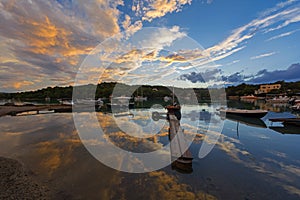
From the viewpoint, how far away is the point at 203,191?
5500mm

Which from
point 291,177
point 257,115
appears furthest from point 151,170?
point 257,115

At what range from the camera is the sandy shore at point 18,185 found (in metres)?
5.03

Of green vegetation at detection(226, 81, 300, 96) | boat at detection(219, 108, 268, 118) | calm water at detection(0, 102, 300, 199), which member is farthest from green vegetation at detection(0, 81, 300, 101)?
calm water at detection(0, 102, 300, 199)

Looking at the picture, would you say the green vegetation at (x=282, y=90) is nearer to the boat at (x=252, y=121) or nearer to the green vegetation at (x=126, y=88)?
the green vegetation at (x=126, y=88)

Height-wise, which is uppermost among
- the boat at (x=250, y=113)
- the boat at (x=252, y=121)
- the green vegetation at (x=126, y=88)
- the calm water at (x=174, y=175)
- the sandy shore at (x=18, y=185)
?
the green vegetation at (x=126, y=88)

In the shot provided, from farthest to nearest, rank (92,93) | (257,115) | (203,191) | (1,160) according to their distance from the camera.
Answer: (92,93), (257,115), (1,160), (203,191)

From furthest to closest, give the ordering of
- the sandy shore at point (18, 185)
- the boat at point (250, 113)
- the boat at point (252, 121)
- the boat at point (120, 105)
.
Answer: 1. the boat at point (120, 105)
2. the boat at point (250, 113)
3. the boat at point (252, 121)
4. the sandy shore at point (18, 185)

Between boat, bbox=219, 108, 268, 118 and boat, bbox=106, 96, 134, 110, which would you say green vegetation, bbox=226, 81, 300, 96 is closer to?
boat, bbox=219, 108, 268, 118

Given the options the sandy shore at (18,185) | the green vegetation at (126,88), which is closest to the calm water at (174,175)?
the sandy shore at (18,185)

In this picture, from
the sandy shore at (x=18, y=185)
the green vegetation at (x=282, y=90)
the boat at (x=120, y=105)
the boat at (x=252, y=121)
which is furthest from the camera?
the green vegetation at (x=282, y=90)

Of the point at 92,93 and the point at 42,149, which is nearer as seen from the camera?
the point at 42,149

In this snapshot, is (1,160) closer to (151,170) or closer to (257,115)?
(151,170)

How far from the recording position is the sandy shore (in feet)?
16.5

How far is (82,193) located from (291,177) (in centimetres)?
826
